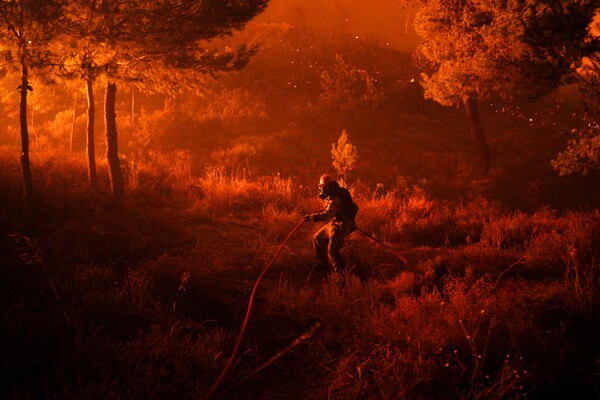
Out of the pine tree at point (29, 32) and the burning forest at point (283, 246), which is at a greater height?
the pine tree at point (29, 32)

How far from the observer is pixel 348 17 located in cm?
5466

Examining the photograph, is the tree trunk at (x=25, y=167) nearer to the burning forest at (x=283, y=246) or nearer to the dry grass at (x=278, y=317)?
the burning forest at (x=283, y=246)

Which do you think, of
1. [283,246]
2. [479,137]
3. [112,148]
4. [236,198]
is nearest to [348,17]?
[479,137]

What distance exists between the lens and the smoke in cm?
4770

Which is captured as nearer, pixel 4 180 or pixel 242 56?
pixel 4 180

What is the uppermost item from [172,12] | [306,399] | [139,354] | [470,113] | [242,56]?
[172,12]

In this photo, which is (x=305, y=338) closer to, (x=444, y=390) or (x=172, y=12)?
(x=444, y=390)

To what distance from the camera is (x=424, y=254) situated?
313 inches

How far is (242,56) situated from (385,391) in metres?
8.27

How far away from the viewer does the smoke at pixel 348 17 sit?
47700mm

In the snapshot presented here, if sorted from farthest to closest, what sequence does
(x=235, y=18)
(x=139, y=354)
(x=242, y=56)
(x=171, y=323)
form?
1. (x=242, y=56)
2. (x=235, y=18)
3. (x=171, y=323)
4. (x=139, y=354)

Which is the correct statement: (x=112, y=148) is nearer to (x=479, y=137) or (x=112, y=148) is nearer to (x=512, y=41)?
(x=512, y=41)

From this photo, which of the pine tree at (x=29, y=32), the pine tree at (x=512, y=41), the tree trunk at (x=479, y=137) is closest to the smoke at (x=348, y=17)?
the tree trunk at (x=479, y=137)

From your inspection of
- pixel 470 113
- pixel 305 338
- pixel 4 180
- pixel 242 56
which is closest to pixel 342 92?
pixel 470 113
